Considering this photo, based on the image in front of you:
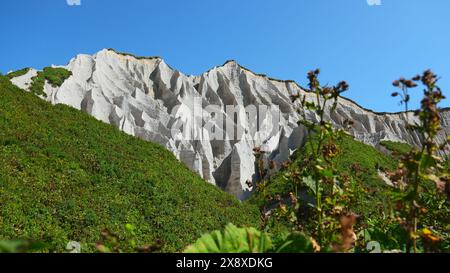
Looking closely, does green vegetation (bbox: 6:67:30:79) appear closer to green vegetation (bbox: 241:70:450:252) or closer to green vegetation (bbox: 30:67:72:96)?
green vegetation (bbox: 30:67:72:96)

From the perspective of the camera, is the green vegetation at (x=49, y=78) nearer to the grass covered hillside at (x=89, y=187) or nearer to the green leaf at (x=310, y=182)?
the grass covered hillside at (x=89, y=187)

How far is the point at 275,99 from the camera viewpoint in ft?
220

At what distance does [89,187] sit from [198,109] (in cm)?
4036

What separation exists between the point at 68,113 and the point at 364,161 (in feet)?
87.9

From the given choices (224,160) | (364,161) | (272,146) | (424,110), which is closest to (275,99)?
(272,146)

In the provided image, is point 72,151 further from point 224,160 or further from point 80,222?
point 224,160

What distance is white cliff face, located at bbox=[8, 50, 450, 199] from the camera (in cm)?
4641

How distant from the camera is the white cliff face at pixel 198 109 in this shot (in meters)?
46.4

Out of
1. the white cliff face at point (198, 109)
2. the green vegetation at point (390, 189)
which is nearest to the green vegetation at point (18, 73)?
the white cliff face at point (198, 109)

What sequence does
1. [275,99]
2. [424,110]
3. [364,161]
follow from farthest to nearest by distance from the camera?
[275,99], [364,161], [424,110]

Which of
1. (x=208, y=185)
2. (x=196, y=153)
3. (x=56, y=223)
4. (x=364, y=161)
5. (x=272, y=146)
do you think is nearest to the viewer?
(x=56, y=223)

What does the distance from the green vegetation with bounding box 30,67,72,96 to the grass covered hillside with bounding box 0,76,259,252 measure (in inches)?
733

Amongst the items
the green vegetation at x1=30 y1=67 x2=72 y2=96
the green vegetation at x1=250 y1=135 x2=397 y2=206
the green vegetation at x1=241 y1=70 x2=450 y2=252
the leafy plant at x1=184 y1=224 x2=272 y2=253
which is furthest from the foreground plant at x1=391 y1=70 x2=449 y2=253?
the green vegetation at x1=30 y1=67 x2=72 y2=96
